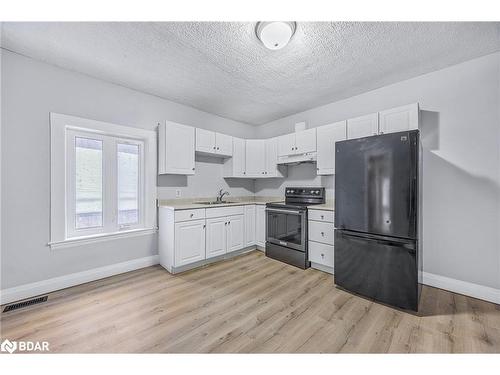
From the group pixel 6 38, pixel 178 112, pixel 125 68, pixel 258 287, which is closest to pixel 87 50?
pixel 125 68

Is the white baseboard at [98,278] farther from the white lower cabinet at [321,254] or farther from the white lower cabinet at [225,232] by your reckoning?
the white lower cabinet at [225,232]

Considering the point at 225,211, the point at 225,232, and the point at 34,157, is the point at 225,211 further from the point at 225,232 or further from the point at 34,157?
the point at 34,157

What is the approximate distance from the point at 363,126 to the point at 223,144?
217 cm

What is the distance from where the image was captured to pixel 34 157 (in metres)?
2.25

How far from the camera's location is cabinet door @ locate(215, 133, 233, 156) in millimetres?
3610

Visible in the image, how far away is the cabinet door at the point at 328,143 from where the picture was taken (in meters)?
2.97

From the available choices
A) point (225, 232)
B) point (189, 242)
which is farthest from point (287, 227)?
point (189, 242)

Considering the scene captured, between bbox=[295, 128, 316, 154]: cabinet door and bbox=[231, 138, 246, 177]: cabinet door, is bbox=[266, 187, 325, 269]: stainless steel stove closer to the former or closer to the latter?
bbox=[295, 128, 316, 154]: cabinet door

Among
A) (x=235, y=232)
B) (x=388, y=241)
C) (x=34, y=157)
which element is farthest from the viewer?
(x=235, y=232)

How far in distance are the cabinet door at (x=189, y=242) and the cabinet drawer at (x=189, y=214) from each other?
2.3 inches

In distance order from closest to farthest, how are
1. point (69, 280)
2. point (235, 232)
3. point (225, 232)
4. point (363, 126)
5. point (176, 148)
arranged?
point (69, 280), point (363, 126), point (176, 148), point (225, 232), point (235, 232)

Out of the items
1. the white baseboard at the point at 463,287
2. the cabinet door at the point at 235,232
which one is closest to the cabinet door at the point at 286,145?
the cabinet door at the point at 235,232

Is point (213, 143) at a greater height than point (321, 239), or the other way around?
point (213, 143)

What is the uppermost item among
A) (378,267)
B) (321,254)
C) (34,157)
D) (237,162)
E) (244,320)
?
(237,162)
